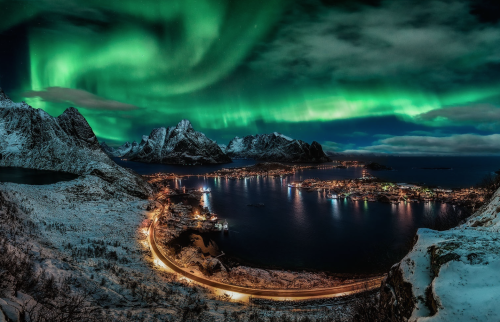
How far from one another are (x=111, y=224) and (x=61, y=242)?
39.3 feet

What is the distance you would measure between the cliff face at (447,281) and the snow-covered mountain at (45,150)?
53.4 m

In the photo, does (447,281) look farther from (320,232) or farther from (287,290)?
(320,232)

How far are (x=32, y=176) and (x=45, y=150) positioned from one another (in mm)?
13197

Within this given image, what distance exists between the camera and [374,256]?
36062 mm

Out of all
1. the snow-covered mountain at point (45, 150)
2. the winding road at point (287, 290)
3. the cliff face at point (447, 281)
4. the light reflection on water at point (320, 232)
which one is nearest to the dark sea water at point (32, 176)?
the snow-covered mountain at point (45, 150)

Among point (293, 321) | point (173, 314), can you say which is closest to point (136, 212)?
point (173, 314)

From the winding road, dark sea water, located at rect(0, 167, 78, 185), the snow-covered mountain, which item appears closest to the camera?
the winding road

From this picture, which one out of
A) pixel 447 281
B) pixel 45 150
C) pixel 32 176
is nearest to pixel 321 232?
pixel 447 281

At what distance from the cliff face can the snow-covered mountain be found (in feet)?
175

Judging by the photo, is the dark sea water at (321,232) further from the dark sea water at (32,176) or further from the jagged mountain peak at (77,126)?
the jagged mountain peak at (77,126)

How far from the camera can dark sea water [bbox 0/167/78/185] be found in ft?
137

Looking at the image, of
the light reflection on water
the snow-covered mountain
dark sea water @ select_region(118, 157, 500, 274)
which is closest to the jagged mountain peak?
the snow-covered mountain

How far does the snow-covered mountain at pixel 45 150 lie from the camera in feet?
170

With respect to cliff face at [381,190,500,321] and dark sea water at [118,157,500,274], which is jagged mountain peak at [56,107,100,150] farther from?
cliff face at [381,190,500,321]
